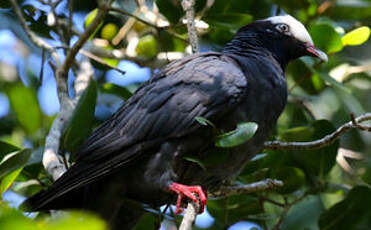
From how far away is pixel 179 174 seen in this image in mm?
3328

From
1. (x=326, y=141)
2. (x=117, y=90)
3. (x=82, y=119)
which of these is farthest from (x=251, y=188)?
(x=117, y=90)

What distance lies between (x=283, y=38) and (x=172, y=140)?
131 cm

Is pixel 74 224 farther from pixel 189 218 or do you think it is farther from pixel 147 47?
pixel 147 47

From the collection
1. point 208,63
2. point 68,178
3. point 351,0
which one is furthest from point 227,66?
point 351,0

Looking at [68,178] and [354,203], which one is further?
[354,203]

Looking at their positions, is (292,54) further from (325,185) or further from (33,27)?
(33,27)

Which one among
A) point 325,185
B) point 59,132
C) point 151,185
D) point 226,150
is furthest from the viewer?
point 325,185

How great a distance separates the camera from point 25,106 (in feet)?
13.4

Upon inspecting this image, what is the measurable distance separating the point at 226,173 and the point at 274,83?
2.15 feet

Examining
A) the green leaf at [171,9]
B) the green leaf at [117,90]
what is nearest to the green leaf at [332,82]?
the green leaf at [171,9]

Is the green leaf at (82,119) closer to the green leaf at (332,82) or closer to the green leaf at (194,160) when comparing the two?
the green leaf at (194,160)

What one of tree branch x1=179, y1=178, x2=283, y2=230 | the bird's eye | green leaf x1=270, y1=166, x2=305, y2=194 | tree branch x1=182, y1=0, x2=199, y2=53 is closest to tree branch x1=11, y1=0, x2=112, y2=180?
tree branch x1=182, y1=0, x2=199, y2=53

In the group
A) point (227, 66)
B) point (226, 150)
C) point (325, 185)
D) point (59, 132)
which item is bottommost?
point (325, 185)

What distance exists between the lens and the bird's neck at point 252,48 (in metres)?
3.81
